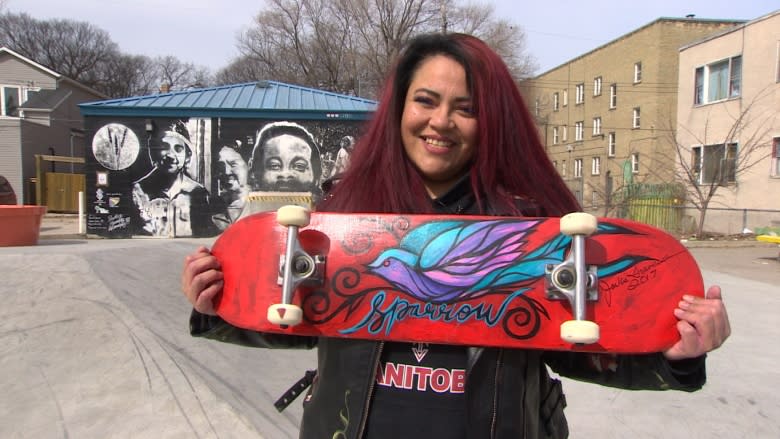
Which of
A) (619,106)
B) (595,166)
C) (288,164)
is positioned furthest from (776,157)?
(595,166)

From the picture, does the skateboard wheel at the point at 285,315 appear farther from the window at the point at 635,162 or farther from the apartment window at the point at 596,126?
the apartment window at the point at 596,126

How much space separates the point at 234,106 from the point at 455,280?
1317cm

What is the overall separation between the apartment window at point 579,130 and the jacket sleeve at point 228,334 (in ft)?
121

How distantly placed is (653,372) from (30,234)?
906cm

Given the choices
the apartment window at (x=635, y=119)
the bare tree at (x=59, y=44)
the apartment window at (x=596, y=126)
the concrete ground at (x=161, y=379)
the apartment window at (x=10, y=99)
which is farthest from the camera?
the bare tree at (x=59, y=44)

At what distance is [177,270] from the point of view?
19.0 ft

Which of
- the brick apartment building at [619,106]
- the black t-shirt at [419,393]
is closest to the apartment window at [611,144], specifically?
the brick apartment building at [619,106]

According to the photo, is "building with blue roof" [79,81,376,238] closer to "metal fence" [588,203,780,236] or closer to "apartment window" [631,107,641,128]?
"metal fence" [588,203,780,236]

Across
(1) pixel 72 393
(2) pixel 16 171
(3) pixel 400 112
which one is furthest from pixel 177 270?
(2) pixel 16 171

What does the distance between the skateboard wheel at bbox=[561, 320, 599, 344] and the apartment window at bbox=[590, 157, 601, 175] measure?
35004 mm

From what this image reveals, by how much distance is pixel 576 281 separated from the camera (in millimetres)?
1087

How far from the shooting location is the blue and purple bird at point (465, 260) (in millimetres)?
1235

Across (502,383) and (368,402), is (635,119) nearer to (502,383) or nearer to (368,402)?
(502,383)

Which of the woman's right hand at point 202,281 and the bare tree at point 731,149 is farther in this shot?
the bare tree at point 731,149
